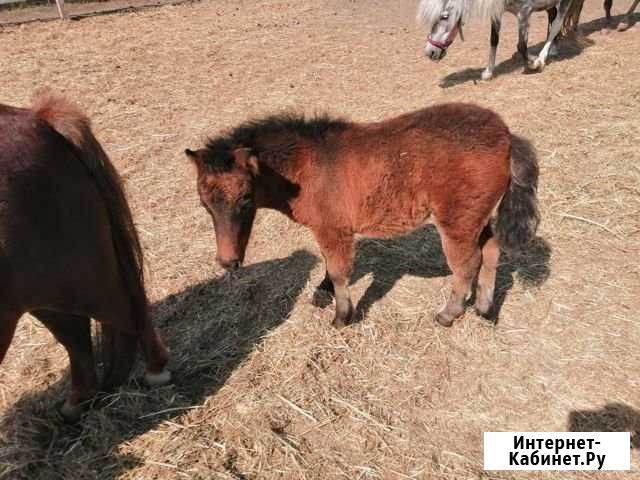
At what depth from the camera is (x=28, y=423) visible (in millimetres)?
2424

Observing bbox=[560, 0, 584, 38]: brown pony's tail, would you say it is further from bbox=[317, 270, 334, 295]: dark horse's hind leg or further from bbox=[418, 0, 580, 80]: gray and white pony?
bbox=[317, 270, 334, 295]: dark horse's hind leg

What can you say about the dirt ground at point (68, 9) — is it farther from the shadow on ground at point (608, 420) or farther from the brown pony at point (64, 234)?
the shadow on ground at point (608, 420)

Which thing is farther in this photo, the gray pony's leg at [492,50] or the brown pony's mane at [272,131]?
the gray pony's leg at [492,50]

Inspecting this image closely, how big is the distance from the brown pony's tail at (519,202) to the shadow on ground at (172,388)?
65.5 inches

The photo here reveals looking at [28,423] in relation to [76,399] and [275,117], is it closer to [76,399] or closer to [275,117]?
[76,399]

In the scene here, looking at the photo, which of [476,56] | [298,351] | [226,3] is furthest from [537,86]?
[226,3]

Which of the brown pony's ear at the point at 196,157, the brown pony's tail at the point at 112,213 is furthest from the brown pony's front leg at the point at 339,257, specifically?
the brown pony's tail at the point at 112,213

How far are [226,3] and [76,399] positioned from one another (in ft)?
42.3

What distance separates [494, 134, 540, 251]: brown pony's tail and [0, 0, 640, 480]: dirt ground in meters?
0.72

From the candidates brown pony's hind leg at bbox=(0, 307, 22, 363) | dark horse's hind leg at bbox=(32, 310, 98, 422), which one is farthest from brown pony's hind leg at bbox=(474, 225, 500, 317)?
brown pony's hind leg at bbox=(0, 307, 22, 363)

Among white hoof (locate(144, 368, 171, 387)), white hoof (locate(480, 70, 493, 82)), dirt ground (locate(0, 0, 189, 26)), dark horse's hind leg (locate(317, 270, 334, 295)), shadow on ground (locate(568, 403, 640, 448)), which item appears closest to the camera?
shadow on ground (locate(568, 403, 640, 448))

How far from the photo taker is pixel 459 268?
2.98 meters

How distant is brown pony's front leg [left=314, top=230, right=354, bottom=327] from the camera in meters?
2.96

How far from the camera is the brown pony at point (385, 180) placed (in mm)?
2670
